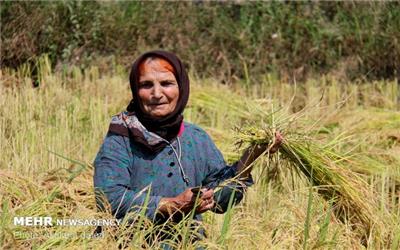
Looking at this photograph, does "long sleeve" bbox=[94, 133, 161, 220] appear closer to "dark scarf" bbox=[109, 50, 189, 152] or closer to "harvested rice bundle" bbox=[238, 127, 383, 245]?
"dark scarf" bbox=[109, 50, 189, 152]

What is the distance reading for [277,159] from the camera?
3133mm

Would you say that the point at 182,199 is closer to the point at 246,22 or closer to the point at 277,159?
the point at 277,159

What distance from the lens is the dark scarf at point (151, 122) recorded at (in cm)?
296

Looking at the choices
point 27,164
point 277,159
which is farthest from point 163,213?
point 27,164

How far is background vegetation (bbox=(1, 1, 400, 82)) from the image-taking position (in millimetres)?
7539

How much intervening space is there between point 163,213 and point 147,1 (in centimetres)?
510

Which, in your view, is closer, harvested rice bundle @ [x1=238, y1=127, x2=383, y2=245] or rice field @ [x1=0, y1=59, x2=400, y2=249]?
rice field @ [x1=0, y1=59, x2=400, y2=249]

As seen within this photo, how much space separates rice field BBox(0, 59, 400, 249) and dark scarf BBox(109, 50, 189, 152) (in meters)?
0.24

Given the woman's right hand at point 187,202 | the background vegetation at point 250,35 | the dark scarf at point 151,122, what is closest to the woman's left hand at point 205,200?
the woman's right hand at point 187,202

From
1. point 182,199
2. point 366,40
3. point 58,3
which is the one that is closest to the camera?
point 182,199

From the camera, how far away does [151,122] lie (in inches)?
118

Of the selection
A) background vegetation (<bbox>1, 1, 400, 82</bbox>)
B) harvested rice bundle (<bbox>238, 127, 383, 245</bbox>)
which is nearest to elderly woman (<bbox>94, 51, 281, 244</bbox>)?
harvested rice bundle (<bbox>238, 127, 383, 245</bbox>)

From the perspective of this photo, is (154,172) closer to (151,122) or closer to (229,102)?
(151,122)

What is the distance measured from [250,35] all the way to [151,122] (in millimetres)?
4904
